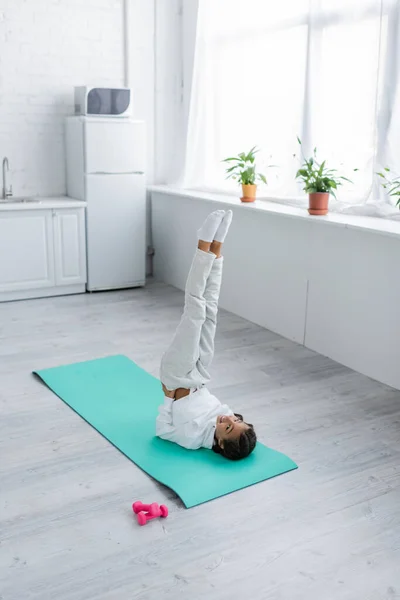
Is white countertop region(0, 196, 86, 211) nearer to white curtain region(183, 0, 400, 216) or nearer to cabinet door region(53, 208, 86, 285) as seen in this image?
cabinet door region(53, 208, 86, 285)

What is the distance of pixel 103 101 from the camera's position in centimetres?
473

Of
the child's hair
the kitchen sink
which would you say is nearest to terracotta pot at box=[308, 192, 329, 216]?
the child's hair

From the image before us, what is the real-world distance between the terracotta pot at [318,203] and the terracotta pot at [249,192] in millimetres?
675

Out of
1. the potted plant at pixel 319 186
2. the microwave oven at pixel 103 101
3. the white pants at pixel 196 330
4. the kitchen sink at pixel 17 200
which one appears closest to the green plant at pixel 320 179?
the potted plant at pixel 319 186

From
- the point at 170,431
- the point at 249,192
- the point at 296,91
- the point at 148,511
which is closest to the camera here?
the point at 148,511

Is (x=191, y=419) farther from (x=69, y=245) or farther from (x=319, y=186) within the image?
(x=69, y=245)

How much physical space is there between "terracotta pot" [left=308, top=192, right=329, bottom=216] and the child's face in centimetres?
162

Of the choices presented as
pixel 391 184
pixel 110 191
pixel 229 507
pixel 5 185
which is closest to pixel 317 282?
pixel 391 184

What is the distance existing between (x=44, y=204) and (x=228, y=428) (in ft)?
8.76

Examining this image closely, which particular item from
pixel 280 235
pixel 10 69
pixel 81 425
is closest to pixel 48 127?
pixel 10 69

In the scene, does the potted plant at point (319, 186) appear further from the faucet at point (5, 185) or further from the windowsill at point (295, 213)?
the faucet at point (5, 185)

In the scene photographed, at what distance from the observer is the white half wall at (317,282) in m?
3.26

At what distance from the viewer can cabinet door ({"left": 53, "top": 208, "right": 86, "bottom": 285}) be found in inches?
185

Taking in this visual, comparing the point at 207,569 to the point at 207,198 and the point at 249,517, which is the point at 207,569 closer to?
the point at 249,517
